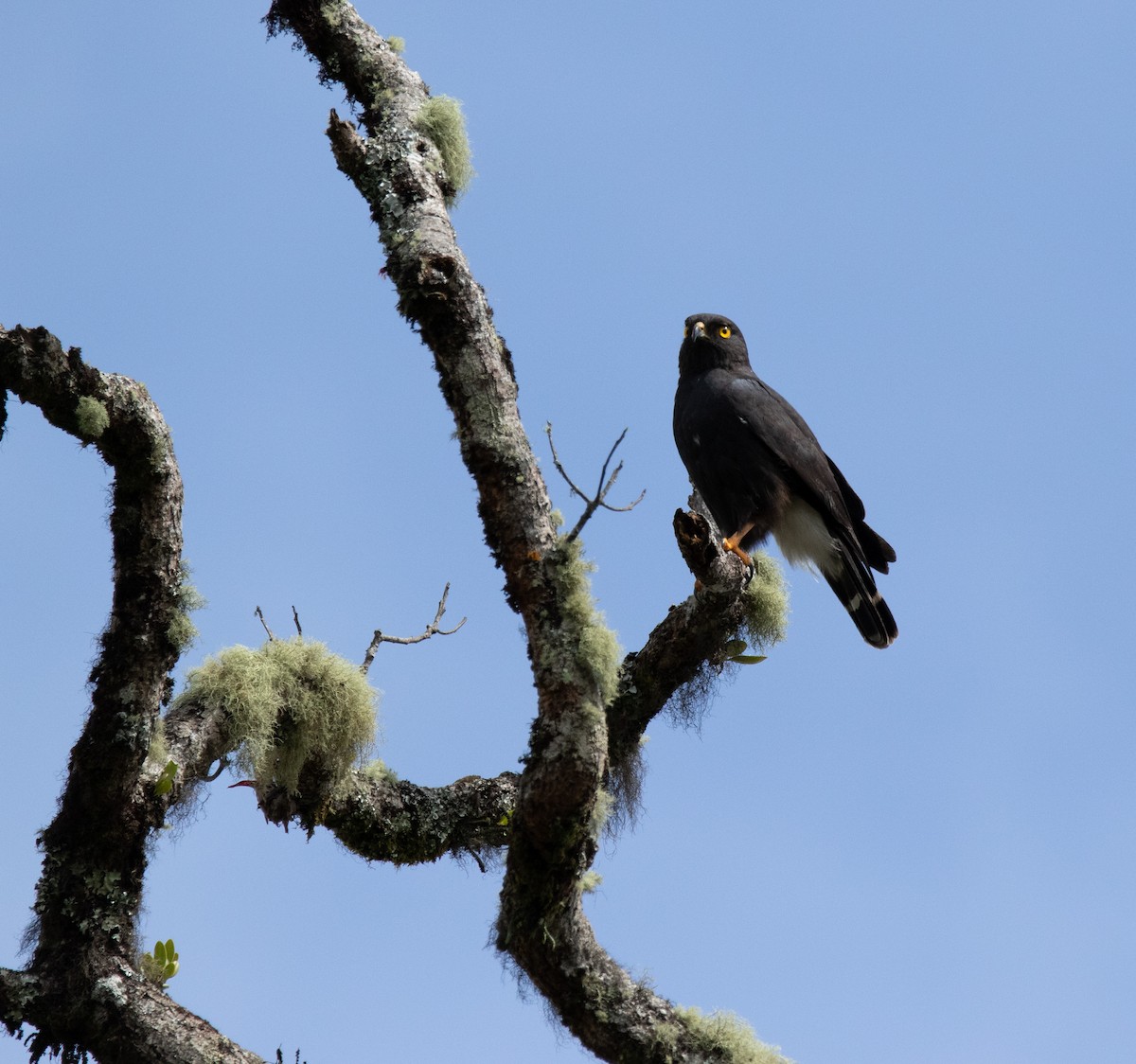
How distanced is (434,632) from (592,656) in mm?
2143

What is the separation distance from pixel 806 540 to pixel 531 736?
3578 millimetres

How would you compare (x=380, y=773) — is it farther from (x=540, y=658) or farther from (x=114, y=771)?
(x=540, y=658)

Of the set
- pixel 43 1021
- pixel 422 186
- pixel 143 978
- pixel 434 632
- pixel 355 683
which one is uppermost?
pixel 422 186

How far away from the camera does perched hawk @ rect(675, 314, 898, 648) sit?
245 inches

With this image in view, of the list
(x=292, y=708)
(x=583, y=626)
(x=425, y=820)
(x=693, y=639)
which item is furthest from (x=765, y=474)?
(x=583, y=626)

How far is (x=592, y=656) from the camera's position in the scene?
3.21 m

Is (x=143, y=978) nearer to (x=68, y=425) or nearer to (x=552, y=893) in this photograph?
(x=552, y=893)

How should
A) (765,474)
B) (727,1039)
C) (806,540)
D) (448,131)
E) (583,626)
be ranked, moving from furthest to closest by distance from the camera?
1. (806,540)
2. (765,474)
3. (448,131)
4. (727,1039)
5. (583,626)

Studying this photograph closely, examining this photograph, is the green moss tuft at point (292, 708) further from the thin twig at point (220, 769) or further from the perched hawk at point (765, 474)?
the perched hawk at point (765, 474)

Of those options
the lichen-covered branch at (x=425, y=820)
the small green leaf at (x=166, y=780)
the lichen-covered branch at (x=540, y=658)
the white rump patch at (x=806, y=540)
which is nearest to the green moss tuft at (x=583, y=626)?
the lichen-covered branch at (x=540, y=658)

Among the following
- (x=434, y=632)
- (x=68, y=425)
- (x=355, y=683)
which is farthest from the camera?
(x=434, y=632)

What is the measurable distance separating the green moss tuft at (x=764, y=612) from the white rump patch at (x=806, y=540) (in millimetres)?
1312

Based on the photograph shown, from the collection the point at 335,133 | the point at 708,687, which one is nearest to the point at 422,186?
the point at 335,133

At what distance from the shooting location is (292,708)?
4.52 metres
